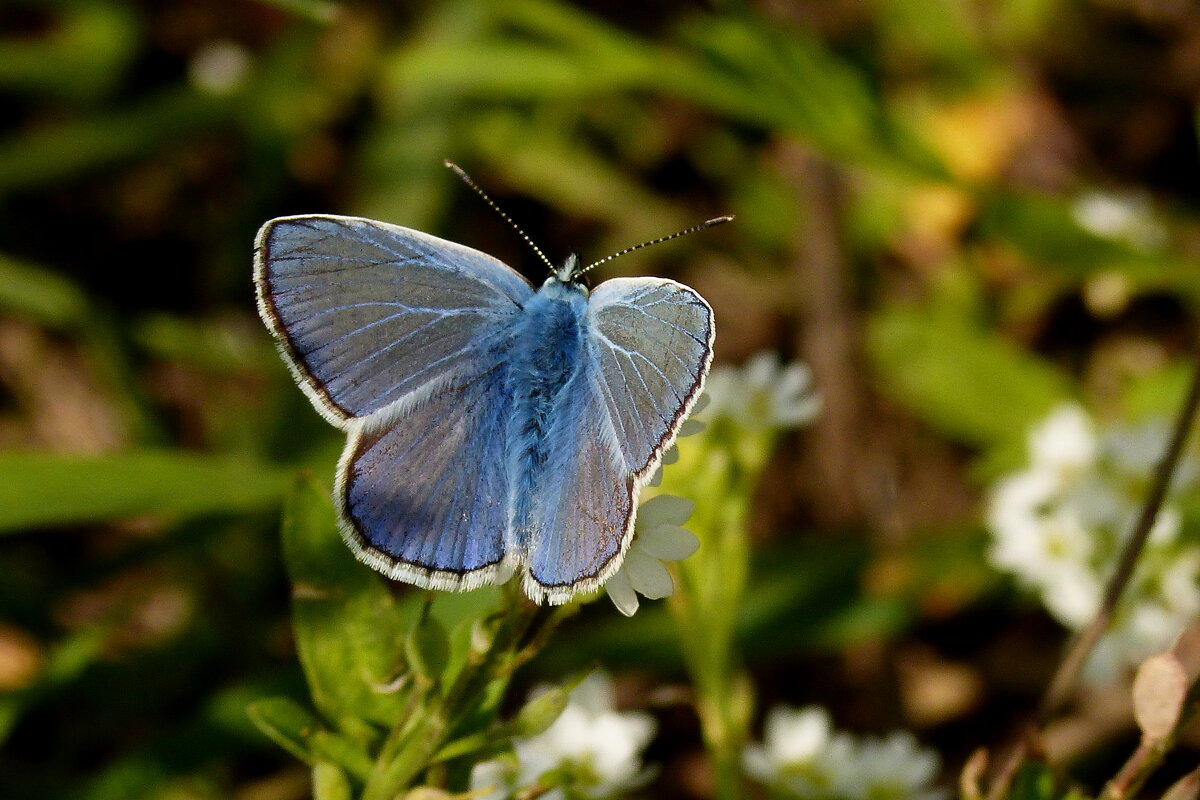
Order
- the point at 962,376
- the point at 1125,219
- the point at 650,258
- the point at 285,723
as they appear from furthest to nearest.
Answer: the point at 650,258 < the point at 1125,219 < the point at 962,376 < the point at 285,723

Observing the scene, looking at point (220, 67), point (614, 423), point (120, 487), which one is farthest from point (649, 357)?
point (220, 67)

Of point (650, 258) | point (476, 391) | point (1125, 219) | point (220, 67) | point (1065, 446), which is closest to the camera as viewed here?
point (476, 391)

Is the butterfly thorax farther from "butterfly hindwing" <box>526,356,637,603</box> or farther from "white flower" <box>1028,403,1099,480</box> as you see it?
"white flower" <box>1028,403,1099,480</box>

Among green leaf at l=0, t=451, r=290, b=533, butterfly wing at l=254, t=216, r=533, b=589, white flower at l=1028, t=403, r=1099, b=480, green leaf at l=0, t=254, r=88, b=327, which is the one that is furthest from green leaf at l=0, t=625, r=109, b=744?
white flower at l=1028, t=403, r=1099, b=480

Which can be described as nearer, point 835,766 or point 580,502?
point 580,502

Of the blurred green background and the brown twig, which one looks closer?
the brown twig

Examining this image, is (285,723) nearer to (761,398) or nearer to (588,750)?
(588,750)
